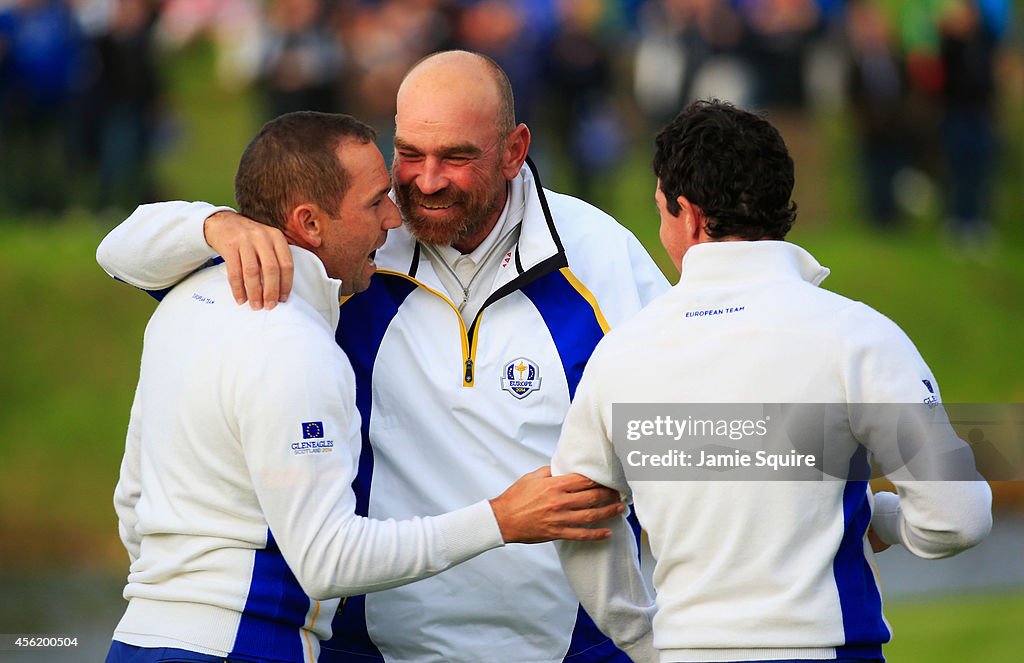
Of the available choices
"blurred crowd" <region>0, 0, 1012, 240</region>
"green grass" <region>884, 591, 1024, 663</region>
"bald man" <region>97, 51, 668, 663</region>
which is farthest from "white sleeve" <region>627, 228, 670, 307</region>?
"blurred crowd" <region>0, 0, 1012, 240</region>

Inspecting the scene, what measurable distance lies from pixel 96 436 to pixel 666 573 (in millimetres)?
7717

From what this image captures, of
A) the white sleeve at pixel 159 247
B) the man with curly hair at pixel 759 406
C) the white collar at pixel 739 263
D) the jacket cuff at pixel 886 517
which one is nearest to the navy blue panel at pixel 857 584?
the man with curly hair at pixel 759 406

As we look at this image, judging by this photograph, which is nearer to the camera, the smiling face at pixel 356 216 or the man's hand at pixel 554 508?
the man's hand at pixel 554 508

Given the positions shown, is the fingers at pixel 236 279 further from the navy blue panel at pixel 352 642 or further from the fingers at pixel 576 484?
the navy blue panel at pixel 352 642

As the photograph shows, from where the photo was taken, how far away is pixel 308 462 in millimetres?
2121

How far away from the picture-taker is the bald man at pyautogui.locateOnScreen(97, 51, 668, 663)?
2697mm

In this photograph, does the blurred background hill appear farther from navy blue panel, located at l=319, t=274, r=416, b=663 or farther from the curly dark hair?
the curly dark hair

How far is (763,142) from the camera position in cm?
207

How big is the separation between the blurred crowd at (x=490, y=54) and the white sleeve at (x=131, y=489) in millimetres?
7574

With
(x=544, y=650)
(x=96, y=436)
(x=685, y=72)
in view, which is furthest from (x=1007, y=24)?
(x=544, y=650)

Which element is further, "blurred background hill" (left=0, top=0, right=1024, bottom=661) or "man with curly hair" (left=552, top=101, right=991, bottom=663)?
"blurred background hill" (left=0, top=0, right=1024, bottom=661)

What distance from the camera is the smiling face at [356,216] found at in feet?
7.98

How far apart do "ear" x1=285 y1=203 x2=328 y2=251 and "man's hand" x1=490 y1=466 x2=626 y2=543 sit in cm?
59

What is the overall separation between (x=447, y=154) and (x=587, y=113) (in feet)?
25.5
